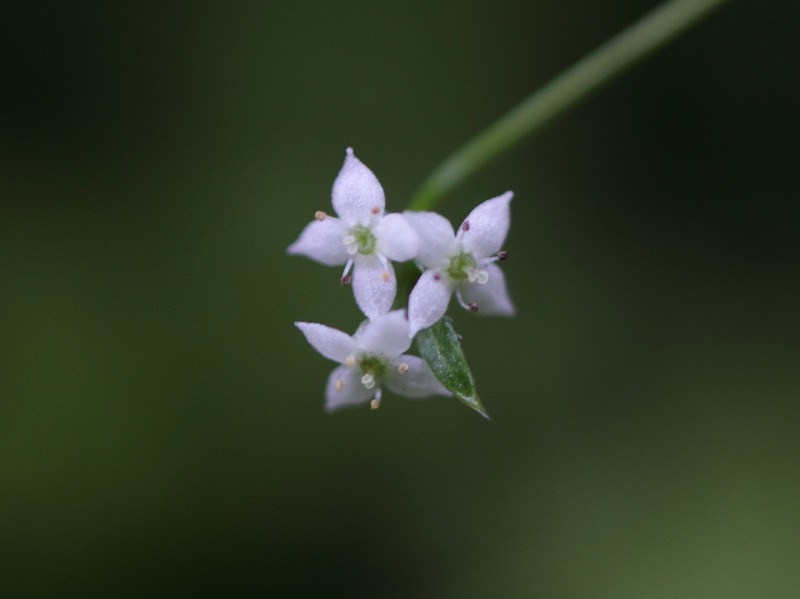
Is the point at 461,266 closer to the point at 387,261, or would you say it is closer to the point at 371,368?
the point at 387,261

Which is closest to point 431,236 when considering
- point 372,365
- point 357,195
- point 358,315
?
point 357,195

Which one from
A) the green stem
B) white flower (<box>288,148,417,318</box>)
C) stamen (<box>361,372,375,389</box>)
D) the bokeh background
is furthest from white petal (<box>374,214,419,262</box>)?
the bokeh background

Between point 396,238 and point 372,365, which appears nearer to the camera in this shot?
point 396,238

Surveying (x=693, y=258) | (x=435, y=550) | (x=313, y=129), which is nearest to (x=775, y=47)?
(x=693, y=258)

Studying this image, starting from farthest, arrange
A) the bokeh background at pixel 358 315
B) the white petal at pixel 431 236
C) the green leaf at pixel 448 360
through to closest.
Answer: the bokeh background at pixel 358 315, the white petal at pixel 431 236, the green leaf at pixel 448 360

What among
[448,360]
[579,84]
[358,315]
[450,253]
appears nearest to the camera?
[448,360]

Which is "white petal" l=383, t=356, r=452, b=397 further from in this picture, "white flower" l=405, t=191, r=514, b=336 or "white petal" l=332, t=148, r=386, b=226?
"white petal" l=332, t=148, r=386, b=226

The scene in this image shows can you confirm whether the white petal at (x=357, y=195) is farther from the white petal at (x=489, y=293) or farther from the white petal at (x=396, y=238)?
the white petal at (x=489, y=293)

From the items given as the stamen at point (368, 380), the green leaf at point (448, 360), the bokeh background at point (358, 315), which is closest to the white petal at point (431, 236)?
the green leaf at point (448, 360)
